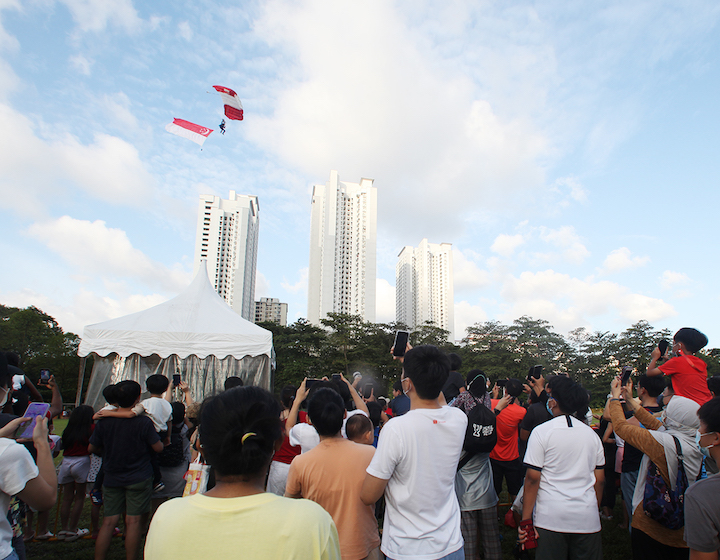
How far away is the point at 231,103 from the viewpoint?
13.1 metres

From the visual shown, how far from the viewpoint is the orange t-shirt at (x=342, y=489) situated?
2367 mm

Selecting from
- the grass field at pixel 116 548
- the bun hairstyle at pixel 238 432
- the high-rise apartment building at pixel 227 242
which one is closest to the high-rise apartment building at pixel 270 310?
the high-rise apartment building at pixel 227 242

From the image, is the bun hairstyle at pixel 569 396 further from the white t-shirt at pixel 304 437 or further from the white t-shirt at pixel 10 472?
the white t-shirt at pixel 10 472

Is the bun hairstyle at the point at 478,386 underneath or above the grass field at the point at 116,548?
above

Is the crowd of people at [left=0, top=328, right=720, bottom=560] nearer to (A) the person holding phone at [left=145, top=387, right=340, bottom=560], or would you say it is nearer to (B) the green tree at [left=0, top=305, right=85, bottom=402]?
(A) the person holding phone at [left=145, top=387, right=340, bottom=560]

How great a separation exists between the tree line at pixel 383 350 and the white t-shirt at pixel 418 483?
2534 centimetres

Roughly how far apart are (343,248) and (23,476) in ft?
241

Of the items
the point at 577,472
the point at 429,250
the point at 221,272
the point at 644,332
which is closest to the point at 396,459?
the point at 577,472

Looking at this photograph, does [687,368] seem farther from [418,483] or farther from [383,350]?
[383,350]

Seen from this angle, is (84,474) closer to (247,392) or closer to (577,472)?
(247,392)

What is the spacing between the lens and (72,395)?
3052 cm

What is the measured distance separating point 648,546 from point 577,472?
1.93 ft

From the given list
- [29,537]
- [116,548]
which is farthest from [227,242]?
[116,548]

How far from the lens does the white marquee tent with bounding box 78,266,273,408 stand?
928 cm
